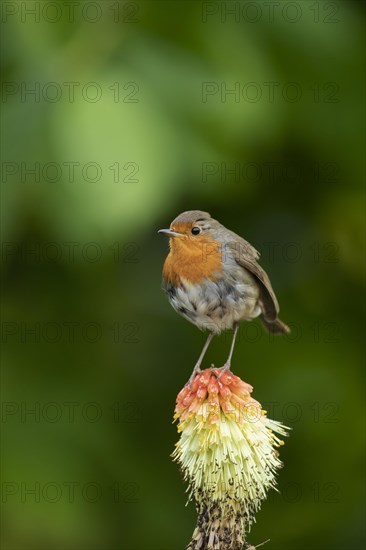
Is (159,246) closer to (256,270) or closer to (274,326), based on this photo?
(274,326)

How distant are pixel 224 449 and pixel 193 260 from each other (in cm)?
107

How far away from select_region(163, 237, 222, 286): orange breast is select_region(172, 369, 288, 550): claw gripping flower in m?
0.80

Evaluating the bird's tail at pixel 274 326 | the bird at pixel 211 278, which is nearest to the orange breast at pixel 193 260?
the bird at pixel 211 278

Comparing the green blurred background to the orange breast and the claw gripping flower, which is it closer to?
the orange breast

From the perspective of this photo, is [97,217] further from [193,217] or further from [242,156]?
[242,156]

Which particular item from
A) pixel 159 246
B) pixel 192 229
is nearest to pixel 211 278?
pixel 192 229

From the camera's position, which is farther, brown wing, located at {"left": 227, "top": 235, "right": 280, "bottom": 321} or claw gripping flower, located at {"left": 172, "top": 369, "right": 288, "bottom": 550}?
brown wing, located at {"left": 227, "top": 235, "right": 280, "bottom": 321}

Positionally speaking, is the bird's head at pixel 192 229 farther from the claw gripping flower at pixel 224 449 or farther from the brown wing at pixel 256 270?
the claw gripping flower at pixel 224 449

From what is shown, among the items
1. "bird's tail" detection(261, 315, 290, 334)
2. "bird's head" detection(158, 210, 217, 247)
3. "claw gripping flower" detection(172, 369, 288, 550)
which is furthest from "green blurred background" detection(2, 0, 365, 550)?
"claw gripping flower" detection(172, 369, 288, 550)

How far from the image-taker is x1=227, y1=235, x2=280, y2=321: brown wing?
3713mm

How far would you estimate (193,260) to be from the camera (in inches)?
146

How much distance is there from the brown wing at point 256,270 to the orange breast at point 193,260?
0.29ft

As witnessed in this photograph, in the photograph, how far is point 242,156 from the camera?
4.72 meters

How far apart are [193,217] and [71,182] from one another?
551mm
